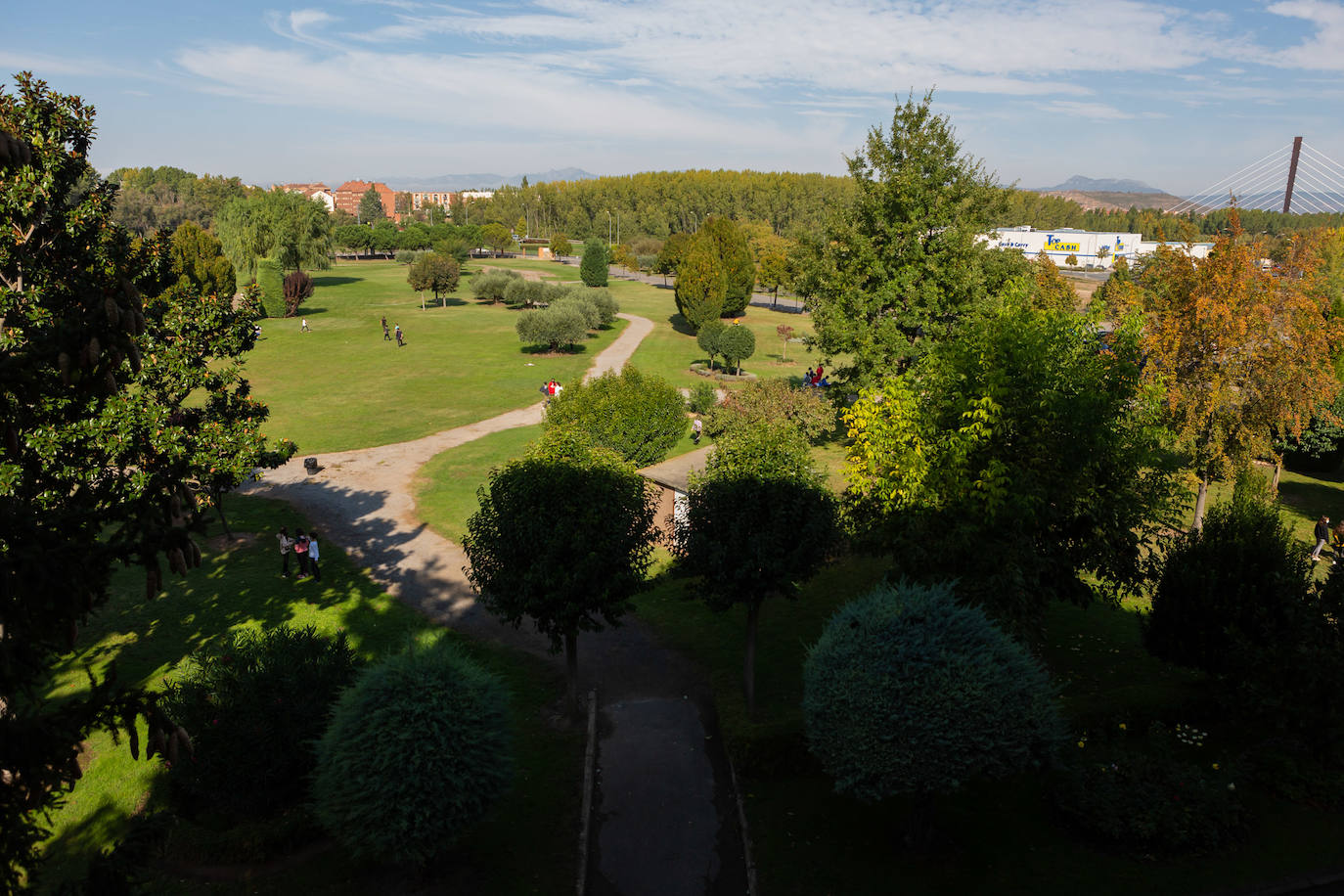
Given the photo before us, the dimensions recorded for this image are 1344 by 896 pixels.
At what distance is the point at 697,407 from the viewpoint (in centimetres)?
3588

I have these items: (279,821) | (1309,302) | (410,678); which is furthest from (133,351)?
(1309,302)

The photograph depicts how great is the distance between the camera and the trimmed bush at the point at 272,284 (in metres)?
64.0

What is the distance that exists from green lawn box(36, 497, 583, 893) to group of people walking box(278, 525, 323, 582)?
300 mm

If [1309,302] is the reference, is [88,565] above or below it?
below

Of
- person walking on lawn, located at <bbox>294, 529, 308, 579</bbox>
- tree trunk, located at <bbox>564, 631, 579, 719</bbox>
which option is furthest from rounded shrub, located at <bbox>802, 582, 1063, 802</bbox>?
person walking on lawn, located at <bbox>294, 529, 308, 579</bbox>

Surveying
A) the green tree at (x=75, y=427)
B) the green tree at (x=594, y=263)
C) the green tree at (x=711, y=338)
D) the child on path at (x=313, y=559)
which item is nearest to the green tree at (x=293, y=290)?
the green tree at (x=594, y=263)

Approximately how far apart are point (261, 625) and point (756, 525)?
11713 millimetres

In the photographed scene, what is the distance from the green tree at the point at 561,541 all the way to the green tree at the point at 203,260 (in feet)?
180

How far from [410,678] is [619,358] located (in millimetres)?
41447

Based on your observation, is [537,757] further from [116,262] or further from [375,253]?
[375,253]

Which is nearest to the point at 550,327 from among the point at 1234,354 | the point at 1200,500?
the point at 1200,500

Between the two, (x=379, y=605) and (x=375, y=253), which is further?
(x=375, y=253)

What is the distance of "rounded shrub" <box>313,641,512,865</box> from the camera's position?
9805 mm

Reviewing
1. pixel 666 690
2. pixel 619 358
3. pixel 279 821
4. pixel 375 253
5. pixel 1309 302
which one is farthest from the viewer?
pixel 375 253
